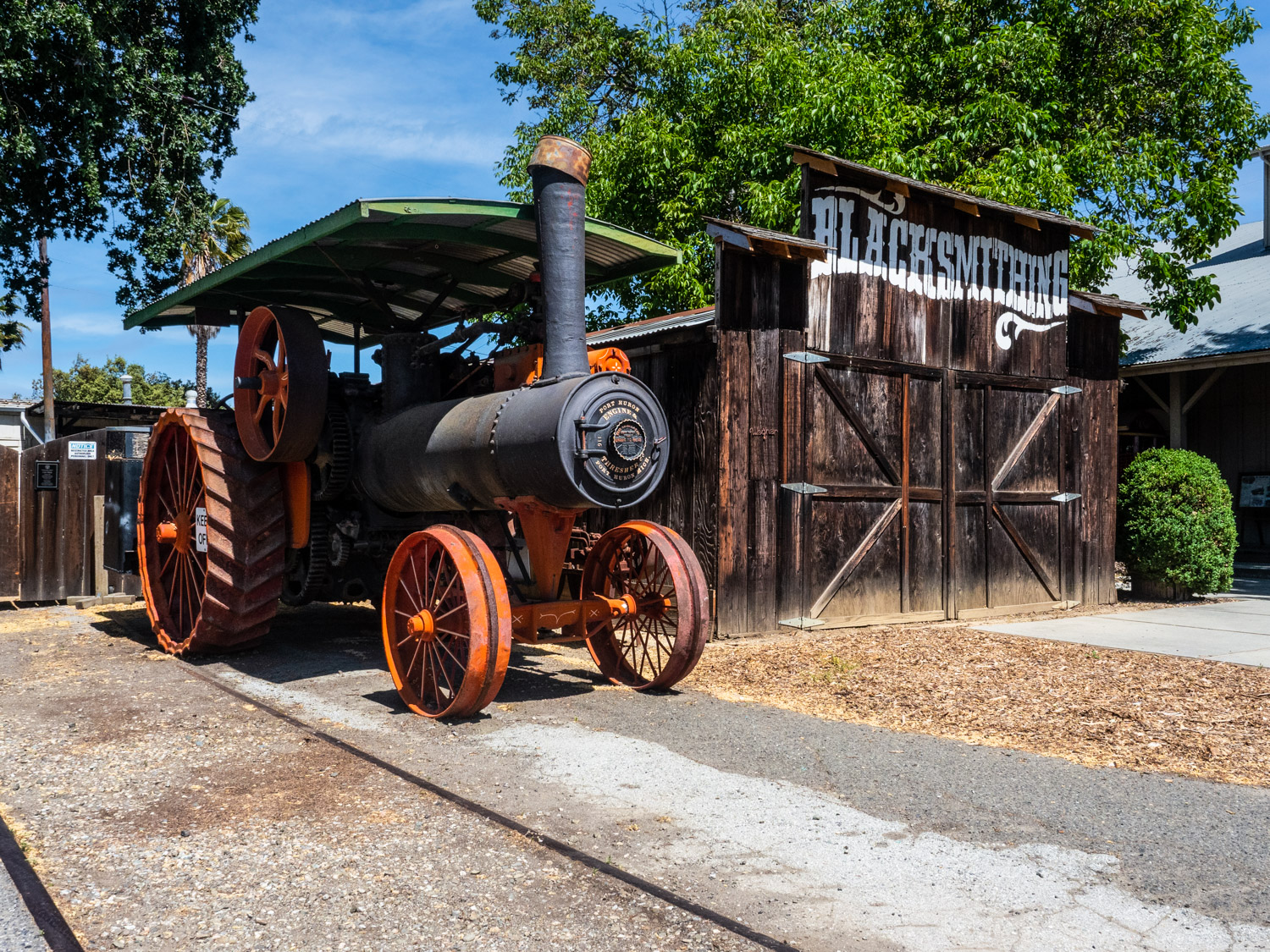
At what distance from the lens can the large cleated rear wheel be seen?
23.0ft

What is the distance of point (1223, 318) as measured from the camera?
16.3 meters

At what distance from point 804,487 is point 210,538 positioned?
4.54 m

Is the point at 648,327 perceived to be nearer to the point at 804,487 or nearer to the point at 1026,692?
the point at 804,487

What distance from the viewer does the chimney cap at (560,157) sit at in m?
5.74

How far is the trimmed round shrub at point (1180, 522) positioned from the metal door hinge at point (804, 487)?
4711 millimetres

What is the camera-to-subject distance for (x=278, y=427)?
7059 millimetres

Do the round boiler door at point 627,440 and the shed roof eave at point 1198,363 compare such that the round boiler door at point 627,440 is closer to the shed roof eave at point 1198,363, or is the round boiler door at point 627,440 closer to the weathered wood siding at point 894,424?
the weathered wood siding at point 894,424

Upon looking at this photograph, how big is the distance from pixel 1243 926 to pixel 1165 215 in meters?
14.4

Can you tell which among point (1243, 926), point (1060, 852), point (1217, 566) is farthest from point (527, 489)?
point (1217, 566)

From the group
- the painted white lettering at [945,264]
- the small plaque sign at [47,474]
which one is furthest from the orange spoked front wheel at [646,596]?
the small plaque sign at [47,474]

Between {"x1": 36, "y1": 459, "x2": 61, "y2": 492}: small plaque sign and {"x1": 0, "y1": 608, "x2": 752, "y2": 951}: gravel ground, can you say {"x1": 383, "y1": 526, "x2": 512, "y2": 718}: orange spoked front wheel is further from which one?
{"x1": 36, "y1": 459, "x2": 61, "y2": 492}: small plaque sign

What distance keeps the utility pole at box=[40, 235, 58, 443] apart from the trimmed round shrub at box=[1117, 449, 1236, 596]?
15161mm

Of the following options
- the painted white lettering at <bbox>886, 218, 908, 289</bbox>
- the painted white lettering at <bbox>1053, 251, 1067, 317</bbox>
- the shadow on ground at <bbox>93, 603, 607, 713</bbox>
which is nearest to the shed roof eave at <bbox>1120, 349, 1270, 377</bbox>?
the painted white lettering at <bbox>1053, 251, 1067, 317</bbox>

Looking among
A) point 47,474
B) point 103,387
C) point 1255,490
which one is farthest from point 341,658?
point 103,387
